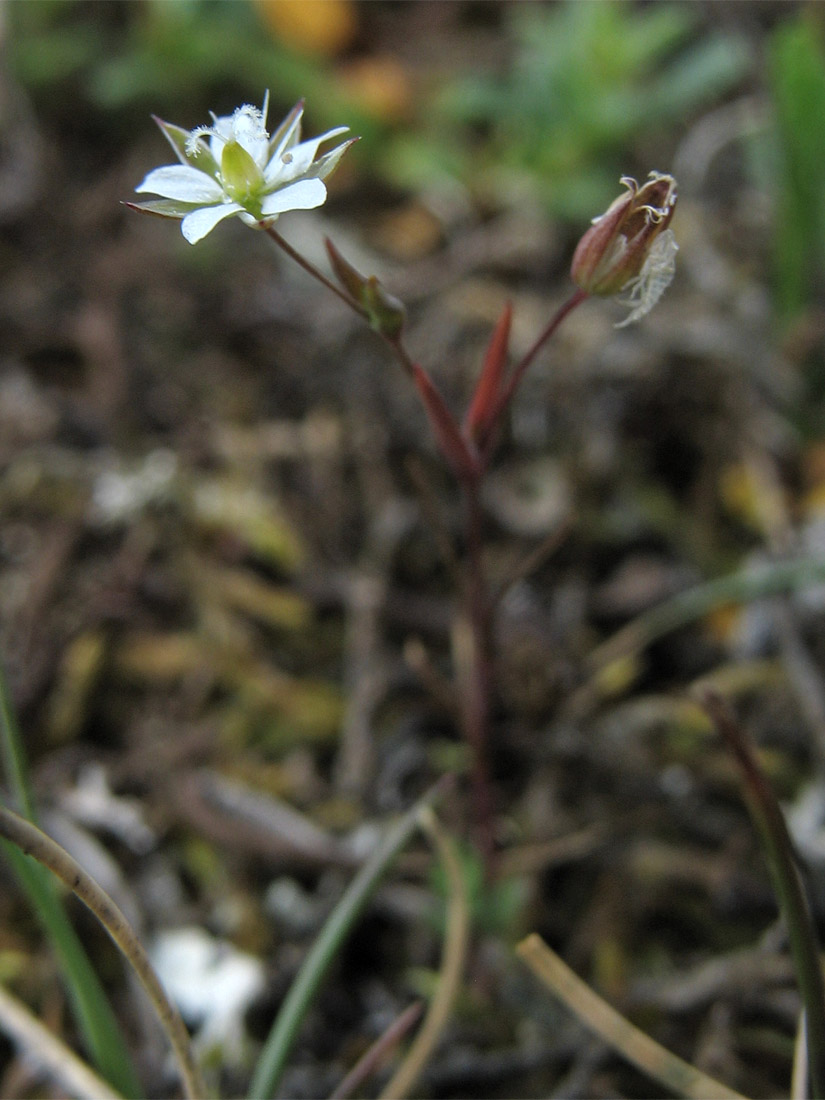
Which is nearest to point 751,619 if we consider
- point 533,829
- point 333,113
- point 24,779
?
point 533,829

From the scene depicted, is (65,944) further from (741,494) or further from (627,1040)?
(741,494)

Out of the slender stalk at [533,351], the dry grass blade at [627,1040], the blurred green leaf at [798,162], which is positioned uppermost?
the blurred green leaf at [798,162]

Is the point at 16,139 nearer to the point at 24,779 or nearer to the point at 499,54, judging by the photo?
the point at 499,54

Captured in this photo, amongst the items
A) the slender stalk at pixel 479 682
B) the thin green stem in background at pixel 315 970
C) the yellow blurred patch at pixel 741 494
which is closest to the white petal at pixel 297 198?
the slender stalk at pixel 479 682

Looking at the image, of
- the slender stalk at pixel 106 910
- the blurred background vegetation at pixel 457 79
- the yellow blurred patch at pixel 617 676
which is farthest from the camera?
the blurred background vegetation at pixel 457 79

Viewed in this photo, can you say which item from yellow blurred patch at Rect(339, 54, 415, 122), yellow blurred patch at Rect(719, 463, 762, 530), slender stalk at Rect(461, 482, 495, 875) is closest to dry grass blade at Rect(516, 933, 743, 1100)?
slender stalk at Rect(461, 482, 495, 875)

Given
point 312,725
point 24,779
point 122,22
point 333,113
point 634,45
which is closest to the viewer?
point 24,779

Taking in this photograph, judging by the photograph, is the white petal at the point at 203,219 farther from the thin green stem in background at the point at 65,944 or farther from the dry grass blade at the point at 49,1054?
the dry grass blade at the point at 49,1054
